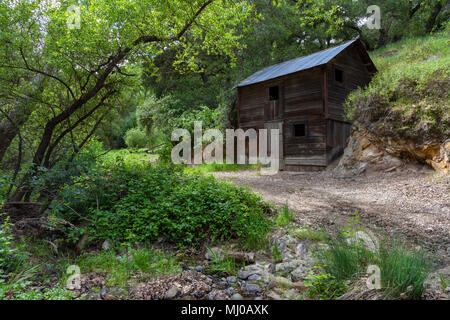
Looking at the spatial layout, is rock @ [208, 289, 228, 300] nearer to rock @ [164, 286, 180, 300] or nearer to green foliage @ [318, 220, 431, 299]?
rock @ [164, 286, 180, 300]

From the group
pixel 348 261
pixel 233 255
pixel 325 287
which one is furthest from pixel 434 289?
pixel 233 255

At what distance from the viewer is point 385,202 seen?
673 cm

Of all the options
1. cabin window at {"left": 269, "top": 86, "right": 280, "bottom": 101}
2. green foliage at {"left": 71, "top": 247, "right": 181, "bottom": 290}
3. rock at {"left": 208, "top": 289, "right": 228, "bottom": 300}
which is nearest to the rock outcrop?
cabin window at {"left": 269, "top": 86, "right": 280, "bottom": 101}

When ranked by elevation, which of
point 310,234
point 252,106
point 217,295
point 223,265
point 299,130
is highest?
point 252,106

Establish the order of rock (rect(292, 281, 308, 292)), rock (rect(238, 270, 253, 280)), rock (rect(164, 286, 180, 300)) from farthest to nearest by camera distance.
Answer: rock (rect(238, 270, 253, 280)) → rock (rect(292, 281, 308, 292)) → rock (rect(164, 286, 180, 300))

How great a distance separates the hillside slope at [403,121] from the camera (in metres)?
8.57

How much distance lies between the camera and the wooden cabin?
13.3 m

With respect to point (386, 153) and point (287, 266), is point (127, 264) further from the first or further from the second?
point (386, 153)

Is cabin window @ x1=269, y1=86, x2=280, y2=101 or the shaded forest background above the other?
cabin window @ x1=269, y1=86, x2=280, y2=101

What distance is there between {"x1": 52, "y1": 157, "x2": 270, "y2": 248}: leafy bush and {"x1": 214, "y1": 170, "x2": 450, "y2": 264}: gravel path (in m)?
1.40

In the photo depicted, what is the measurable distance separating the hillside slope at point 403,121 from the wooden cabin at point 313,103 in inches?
58.2

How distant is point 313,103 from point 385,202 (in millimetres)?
8138
